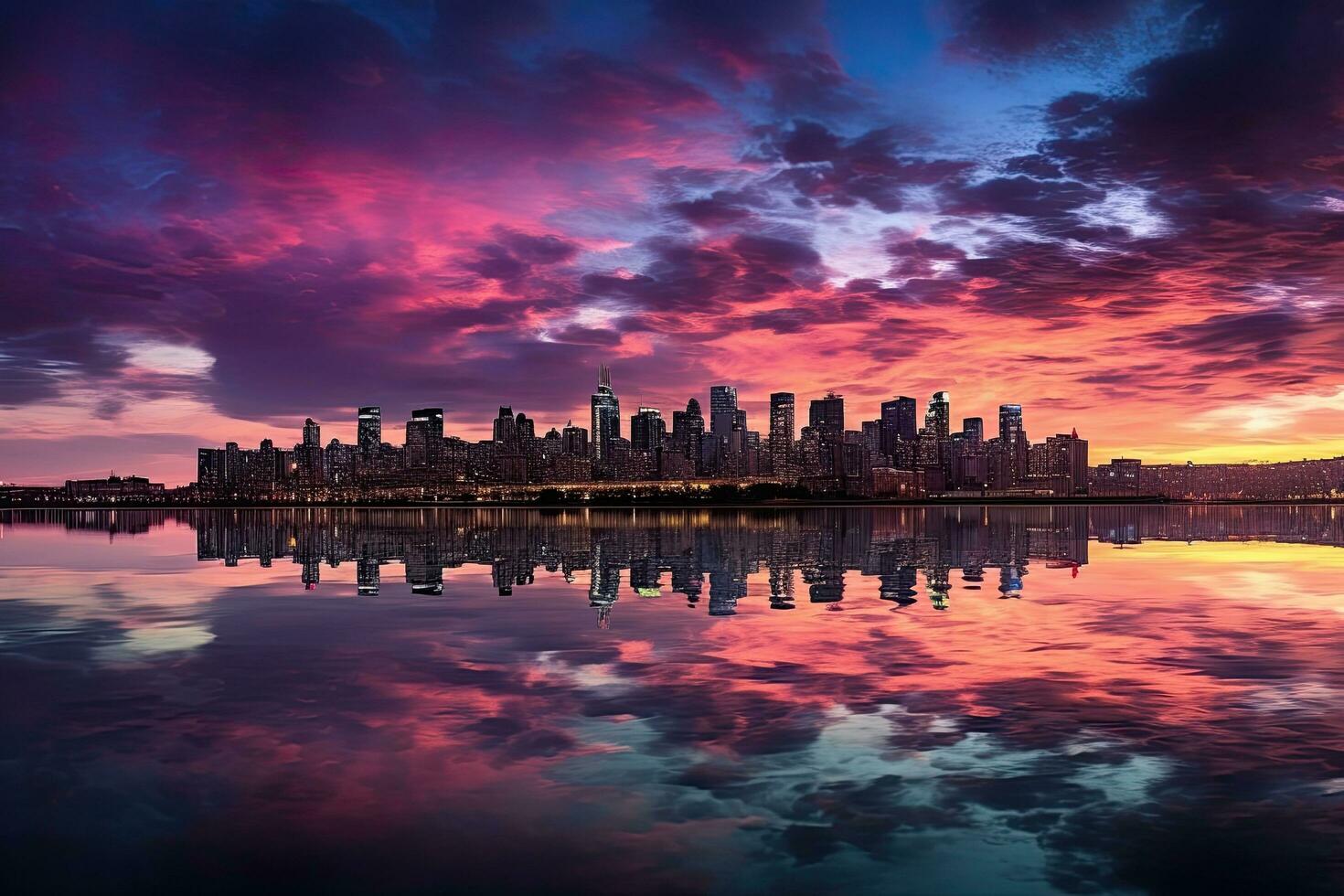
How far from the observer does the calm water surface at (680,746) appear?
462 inches

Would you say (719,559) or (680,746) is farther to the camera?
(719,559)

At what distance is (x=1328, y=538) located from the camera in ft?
291

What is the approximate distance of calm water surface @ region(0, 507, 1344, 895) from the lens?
11727mm

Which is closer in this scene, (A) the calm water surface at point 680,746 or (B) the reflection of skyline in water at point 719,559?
(A) the calm water surface at point 680,746

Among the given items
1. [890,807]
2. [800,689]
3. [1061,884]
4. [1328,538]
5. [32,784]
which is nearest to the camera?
[1061,884]

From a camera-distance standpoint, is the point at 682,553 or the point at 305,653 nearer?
the point at 305,653

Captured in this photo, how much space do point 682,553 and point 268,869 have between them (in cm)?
5400

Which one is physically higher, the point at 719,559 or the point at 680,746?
the point at 680,746

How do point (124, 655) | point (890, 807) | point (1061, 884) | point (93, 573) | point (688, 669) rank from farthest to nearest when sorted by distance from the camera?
point (93, 573)
point (124, 655)
point (688, 669)
point (890, 807)
point (1061, 884)

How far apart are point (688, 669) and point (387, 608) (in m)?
16.5

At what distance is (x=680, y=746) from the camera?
1642 cm

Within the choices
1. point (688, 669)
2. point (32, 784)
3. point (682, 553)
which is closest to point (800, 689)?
point (688, 669)

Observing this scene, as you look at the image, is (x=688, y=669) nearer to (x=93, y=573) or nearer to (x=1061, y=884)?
(x=1061, y=884)

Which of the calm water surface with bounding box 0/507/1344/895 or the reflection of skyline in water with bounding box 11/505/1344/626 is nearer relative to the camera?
the calm water surface with bounding box 0/507/1344/895
